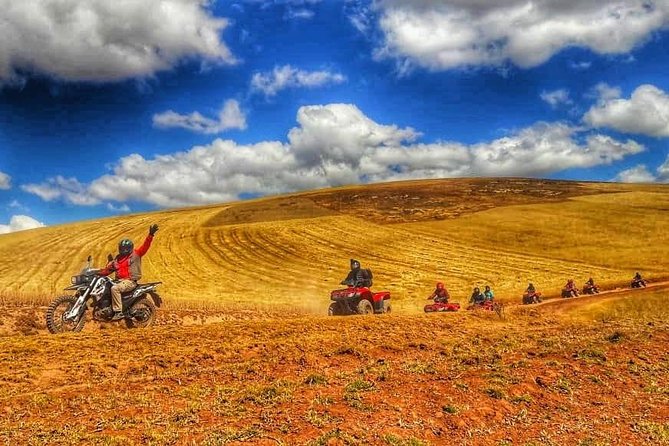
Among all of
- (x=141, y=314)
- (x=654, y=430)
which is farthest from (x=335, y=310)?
(x=654, y=430)

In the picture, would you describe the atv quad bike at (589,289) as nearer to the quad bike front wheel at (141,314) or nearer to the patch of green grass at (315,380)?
the quad bike front wheel at (141,314)

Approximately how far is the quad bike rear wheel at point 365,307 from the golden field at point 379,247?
20.5 feet

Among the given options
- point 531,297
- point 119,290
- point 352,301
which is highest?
point 119,290

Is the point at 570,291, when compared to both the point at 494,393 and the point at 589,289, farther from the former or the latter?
the point at 494,393

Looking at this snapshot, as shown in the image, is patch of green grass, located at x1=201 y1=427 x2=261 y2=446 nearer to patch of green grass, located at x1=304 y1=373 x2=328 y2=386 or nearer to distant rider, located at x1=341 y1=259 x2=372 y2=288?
patch of green grass, located at x1=304 y1=373 x2=328 y2=386

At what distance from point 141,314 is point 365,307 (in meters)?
8.57

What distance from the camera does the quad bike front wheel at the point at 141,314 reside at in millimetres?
14406

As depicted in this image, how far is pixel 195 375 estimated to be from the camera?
9.66m

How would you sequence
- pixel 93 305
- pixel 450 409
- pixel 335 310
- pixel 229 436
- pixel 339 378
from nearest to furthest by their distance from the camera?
pixel 229 436 → pixel 450 409 → pixel 339 378 → pixel 93 305 → pixel 335 310

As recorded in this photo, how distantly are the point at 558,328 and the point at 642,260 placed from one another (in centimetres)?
3000

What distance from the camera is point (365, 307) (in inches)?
789

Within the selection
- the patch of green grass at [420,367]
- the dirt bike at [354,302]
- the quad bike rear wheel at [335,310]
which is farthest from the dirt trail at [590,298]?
the patch of green grass at [420,367]

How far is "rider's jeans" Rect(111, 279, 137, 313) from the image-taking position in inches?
539

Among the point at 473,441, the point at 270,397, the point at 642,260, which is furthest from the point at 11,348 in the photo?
the point at 642,260
